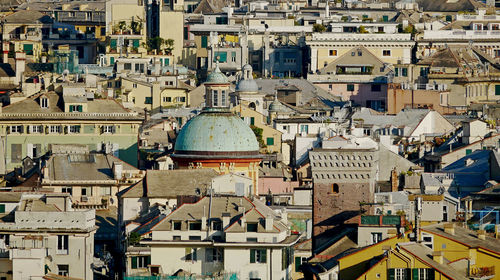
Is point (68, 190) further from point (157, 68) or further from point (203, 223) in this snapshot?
point (157, 68)

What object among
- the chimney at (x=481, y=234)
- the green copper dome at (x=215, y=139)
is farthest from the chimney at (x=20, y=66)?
the chimney at (x=481, y=234)

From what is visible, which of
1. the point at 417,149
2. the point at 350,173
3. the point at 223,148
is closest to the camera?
the point at 350,173

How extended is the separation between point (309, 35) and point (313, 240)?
344 feet

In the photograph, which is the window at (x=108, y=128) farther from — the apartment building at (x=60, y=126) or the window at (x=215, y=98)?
the window at (x=215, y=98)

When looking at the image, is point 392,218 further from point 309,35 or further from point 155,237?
point 309,35

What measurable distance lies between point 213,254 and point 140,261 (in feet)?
12.3

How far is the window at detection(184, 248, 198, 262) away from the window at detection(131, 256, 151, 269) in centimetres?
222

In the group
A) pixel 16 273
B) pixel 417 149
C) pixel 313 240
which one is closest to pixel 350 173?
pixel 313 240

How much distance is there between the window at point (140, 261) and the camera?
87375mm

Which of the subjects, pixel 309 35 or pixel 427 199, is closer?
pixel 427 199

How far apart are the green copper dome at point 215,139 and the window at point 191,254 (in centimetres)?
2768

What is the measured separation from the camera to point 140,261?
87875 millimetres

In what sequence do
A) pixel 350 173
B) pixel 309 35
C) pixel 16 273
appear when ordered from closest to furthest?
pixel 16 273
pixel 350 173
pixel 309 35

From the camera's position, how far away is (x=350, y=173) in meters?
87.6
